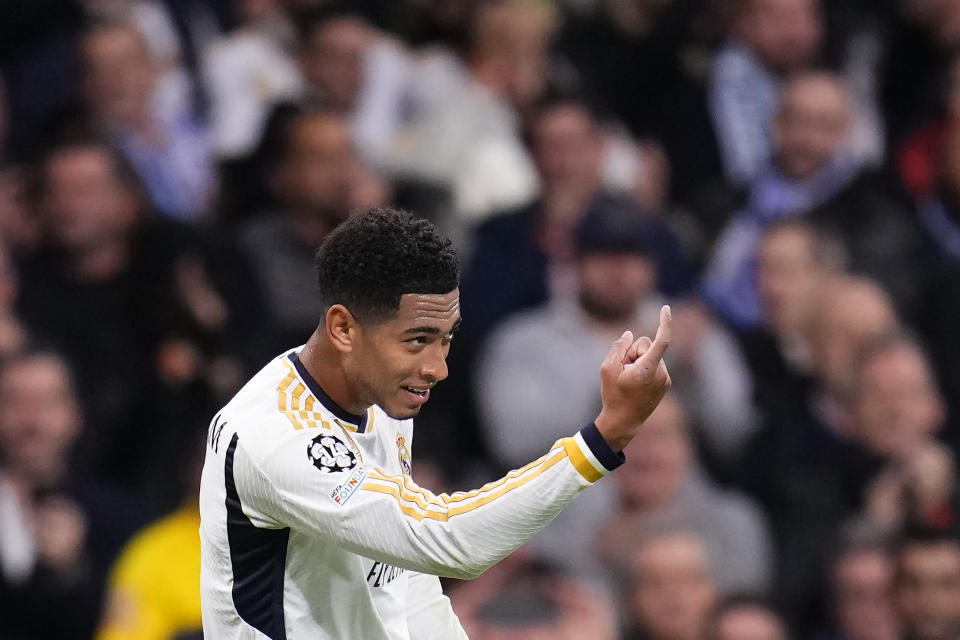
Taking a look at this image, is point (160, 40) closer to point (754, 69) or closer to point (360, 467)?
point (754, 69)

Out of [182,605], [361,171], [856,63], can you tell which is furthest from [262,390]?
[856,63]

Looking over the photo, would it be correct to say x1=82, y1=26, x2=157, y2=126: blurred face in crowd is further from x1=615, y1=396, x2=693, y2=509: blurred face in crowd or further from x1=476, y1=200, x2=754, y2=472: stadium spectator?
x1=615, y1=396, x2=693, y2=509: blurred face in crowd

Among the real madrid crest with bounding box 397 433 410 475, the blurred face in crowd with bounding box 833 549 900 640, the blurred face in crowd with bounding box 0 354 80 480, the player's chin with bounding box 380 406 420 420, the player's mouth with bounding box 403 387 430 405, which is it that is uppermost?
the player's mouth with bounding box 403 387 430 405

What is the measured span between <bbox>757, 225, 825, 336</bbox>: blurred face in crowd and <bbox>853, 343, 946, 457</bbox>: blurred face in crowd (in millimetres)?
477

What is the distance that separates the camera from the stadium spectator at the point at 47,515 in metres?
6.16

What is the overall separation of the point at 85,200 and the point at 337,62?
5.91ft

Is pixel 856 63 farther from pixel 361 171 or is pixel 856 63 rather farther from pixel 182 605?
pixel 182 605

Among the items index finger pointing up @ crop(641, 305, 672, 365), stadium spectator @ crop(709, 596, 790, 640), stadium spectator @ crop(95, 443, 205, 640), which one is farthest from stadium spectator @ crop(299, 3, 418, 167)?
index finger pointing up @ crop(641, 305, 672, 365)

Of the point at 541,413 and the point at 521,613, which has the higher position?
the point at 541,413

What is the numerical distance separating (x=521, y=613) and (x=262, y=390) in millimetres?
2833

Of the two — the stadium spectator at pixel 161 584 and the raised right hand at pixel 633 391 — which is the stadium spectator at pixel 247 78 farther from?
the raised right hand at pixel 633 391

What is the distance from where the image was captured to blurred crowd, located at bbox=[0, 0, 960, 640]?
21.1ft

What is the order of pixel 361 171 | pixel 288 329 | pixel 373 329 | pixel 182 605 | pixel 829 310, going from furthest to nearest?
pixel 829 310 → pixel 361 171 → pixel 288 329 → pixel 182 605 → pixel 373 329

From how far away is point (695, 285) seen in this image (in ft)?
26.2
